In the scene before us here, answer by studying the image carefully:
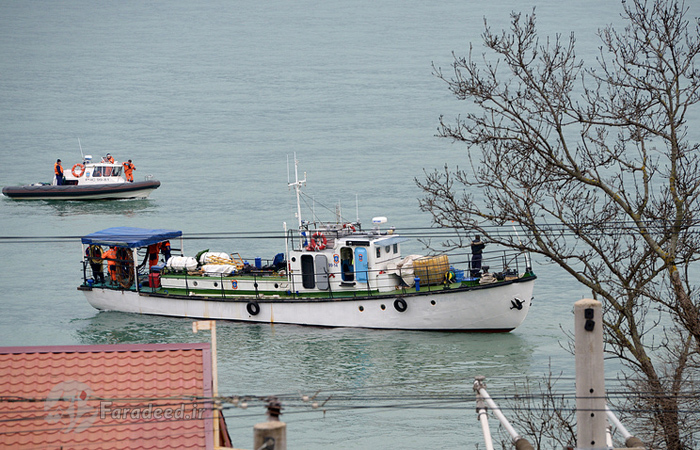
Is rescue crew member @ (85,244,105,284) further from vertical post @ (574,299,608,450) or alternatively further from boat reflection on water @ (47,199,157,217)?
vertical post @ (574,299,608,450)

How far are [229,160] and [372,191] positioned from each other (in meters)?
17.3

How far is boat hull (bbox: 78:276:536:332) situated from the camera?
3372cm

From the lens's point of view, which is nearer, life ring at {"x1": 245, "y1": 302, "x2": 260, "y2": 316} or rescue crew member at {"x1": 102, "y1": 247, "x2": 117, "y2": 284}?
life ring at {"x1": 245, "y1": 302, "x2": 260, "y2": 316}

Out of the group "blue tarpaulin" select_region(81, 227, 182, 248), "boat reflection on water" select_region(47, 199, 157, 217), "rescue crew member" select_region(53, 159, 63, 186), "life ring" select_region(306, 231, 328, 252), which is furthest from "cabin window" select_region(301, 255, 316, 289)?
"rescue crew member" select_region(53, 159, 63, 186)

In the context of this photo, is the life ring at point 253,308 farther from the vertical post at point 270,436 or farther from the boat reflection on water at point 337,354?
the vertical post at point 270,436

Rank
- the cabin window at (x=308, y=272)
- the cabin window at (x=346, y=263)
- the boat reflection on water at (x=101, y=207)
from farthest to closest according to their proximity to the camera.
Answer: the boat reflection on water at (x=101, y=207), the cabin window at (x=308, y=272), the cabin window at (x=346, y=263)

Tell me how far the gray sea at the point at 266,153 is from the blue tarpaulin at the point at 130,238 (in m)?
3.00

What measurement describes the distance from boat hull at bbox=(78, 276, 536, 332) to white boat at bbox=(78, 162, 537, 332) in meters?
0.03

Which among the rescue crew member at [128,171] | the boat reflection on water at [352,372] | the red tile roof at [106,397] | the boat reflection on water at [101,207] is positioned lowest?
the boat reflection on water at [352,372]

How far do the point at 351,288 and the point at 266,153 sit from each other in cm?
3942

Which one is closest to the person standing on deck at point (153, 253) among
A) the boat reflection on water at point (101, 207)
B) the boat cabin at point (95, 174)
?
the boat reflection on water at point (101, 207)

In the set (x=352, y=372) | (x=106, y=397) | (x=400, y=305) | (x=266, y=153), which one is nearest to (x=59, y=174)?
(x=266, y=153)

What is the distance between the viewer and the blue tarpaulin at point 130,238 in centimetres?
3812

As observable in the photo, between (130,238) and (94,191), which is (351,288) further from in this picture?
(94,191)
